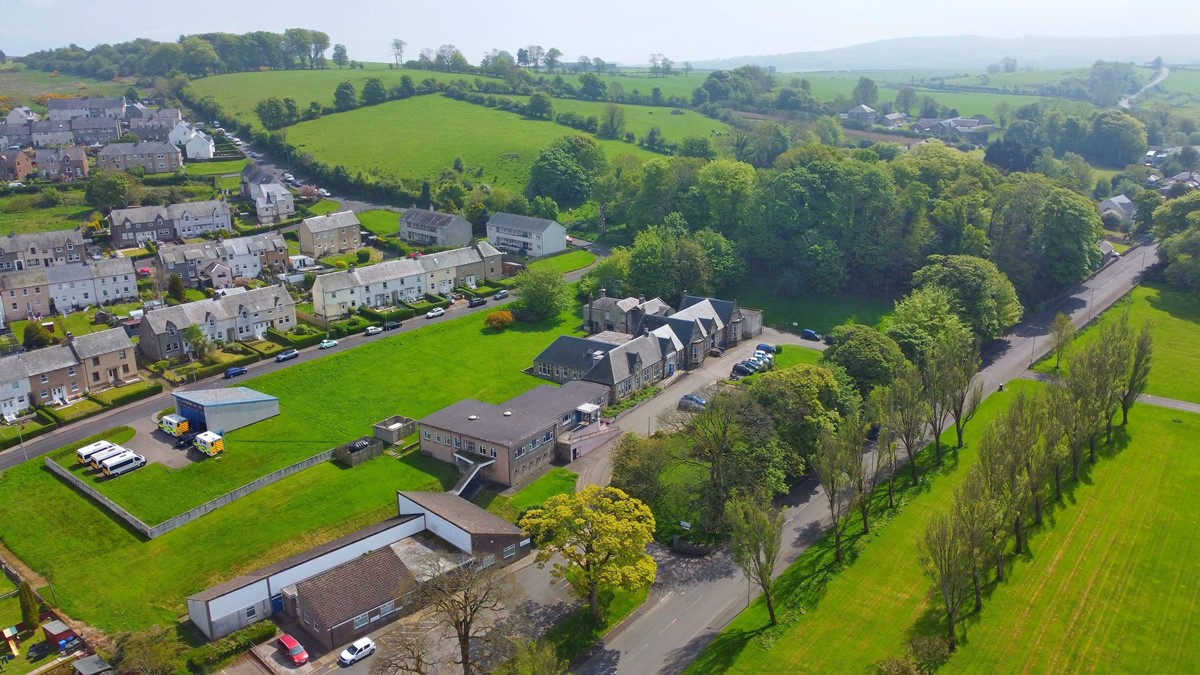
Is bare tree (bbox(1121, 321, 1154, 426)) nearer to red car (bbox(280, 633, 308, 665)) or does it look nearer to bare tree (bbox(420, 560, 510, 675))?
bare tree (bbox(420, 560, 510, 675))

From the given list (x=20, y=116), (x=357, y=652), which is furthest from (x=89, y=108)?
(x=357, y=652)

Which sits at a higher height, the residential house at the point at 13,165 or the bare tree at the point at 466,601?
the residential house at the point at 13,165

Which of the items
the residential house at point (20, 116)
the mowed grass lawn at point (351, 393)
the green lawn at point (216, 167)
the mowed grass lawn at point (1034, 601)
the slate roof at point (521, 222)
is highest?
the residential house at point (20, 116)

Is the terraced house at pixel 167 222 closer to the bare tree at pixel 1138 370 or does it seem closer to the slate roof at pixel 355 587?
the slate roof at pixel 355 587

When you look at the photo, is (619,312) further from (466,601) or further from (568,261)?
(466,601)

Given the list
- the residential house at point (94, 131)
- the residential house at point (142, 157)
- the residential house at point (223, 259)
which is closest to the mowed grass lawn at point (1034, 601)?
the residential house at point (223, 259)

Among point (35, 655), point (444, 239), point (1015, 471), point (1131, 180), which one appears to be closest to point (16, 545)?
point (35, 655)

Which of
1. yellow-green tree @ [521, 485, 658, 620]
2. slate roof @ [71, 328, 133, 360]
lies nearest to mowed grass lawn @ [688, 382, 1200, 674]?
yellow-green tree @ [521, 485, 658, 620]
